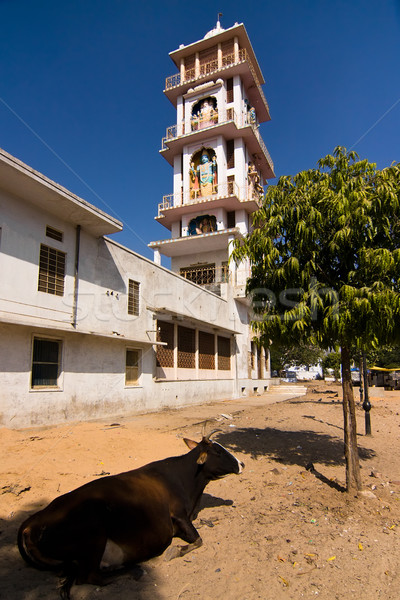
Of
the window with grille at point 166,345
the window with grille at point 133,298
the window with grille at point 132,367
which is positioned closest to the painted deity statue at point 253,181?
the window with grille at point 166,345

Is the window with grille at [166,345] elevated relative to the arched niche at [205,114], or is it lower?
lower

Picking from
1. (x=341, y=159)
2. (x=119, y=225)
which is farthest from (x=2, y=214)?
(x=341, y=159)

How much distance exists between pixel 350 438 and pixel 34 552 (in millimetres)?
4603

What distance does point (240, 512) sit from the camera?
5.09 metres

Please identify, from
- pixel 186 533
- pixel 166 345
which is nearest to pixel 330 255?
pixel 186 533

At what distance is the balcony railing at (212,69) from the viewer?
30.1 metres

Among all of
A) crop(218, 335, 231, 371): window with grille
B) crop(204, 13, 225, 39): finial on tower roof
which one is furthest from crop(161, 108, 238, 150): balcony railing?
crop(218, 335, 231, 371): window with grille

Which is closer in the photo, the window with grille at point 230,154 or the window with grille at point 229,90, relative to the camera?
the window with grille at point 230,154

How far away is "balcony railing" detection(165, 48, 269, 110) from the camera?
1185 inches

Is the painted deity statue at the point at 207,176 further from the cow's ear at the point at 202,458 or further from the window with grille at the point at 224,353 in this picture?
the cow's ear at the point at 202,458

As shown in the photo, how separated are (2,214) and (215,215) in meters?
20.3

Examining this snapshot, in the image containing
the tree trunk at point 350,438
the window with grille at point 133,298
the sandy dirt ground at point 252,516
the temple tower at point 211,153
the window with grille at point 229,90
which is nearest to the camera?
the sandy dirt ground at point 252,516

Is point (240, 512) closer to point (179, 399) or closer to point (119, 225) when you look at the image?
point (119, 225)

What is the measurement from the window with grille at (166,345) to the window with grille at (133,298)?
5.00ft
